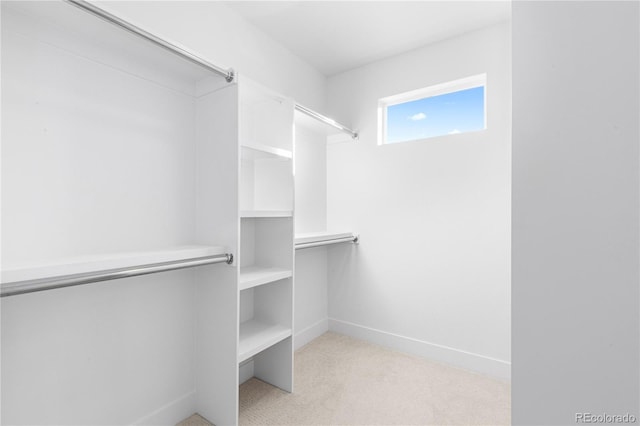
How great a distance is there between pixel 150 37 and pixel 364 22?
1429 millimetres

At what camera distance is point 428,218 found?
7.38ft

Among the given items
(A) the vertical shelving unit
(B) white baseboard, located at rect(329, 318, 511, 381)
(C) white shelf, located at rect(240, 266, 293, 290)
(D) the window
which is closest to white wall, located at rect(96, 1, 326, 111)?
(A) the vertical shelving unit

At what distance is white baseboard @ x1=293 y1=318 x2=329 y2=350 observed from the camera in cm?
236

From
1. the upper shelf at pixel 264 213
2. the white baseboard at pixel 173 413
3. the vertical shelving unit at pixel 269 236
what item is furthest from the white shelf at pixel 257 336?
the upper shelf at pixel 264 213

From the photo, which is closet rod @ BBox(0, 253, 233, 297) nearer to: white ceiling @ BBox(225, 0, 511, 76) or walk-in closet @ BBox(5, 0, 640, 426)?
walk-in closet @ BBox(5, 0, 640, 426)

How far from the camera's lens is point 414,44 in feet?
7.36

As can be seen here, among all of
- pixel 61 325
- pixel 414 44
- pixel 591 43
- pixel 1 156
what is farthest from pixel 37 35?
pixel 414 44

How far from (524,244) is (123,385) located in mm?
1696

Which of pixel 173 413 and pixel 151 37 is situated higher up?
pixel 151 37

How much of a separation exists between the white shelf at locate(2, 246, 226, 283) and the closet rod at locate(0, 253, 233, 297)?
0.05 ft

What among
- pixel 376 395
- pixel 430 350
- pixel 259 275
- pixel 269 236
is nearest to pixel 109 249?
pixel 259 275

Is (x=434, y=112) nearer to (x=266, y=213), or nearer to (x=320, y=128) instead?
(x=320, y=128)

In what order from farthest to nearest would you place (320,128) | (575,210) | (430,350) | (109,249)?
(320,128), (430,350), (109,249), (575,210)

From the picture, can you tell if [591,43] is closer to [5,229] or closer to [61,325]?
[5,229]
